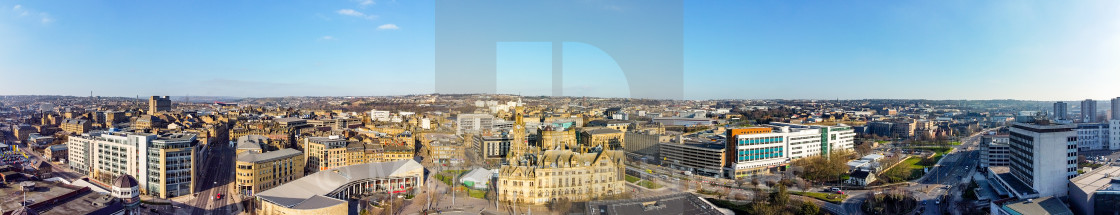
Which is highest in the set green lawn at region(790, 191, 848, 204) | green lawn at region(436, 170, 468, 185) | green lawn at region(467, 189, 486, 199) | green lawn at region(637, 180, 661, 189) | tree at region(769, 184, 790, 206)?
tree at region(769, 184, 790, 206)

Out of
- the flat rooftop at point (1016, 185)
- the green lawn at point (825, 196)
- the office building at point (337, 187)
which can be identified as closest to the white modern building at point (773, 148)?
the green lawn at point (825, 196)

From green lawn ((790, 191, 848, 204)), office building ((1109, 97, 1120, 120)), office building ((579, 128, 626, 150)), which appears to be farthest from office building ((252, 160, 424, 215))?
office building ((1109, 97, 1120, 120))

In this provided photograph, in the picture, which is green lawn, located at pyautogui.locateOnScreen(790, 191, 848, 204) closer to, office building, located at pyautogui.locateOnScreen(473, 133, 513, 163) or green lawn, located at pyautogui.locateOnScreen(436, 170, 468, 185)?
green lawn, located at pyautogui.locateOnScreen(436, 170, 468, 185)

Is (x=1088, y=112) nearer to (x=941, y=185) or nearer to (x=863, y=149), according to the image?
(x=863, y=149)

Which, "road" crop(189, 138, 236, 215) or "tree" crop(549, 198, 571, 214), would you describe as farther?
"road" crop(189, 138, 236, 215)

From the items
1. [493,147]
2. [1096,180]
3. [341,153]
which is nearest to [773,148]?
[1096,180]

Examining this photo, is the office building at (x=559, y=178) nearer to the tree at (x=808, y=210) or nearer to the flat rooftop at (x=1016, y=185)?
the tree at (x=808, y=210)

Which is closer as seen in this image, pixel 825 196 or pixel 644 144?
pixel 825 196
